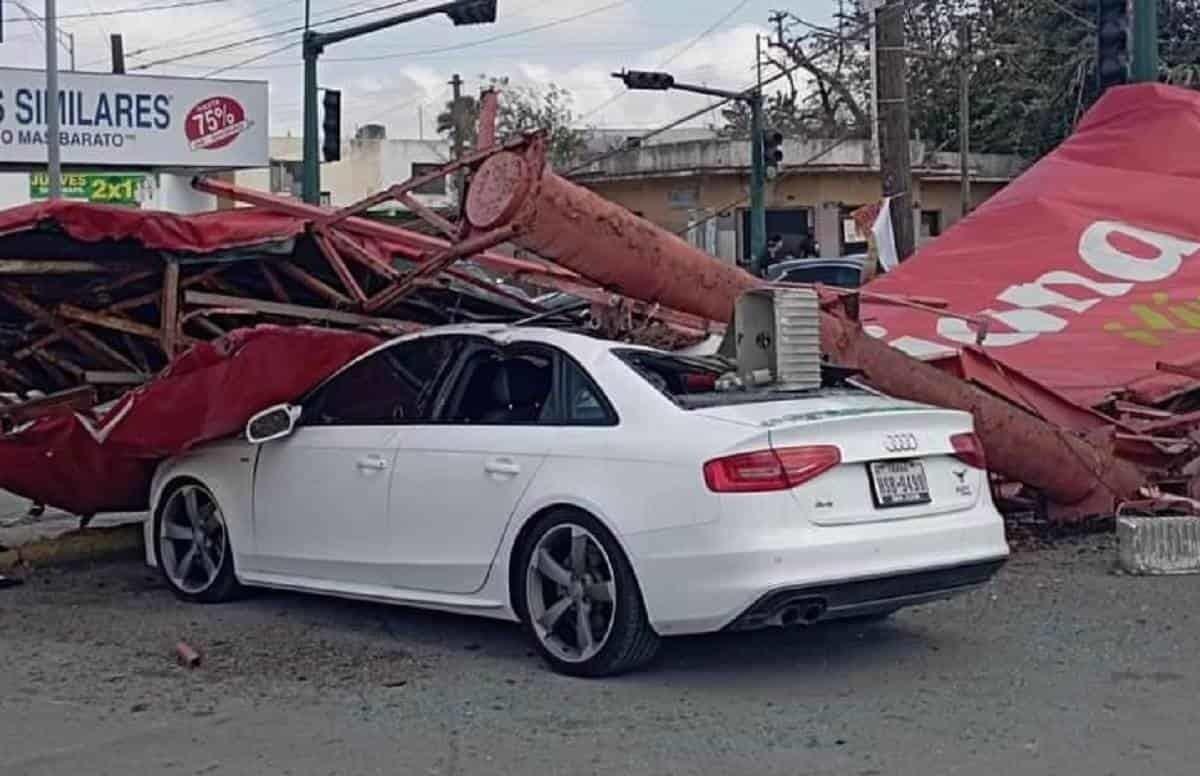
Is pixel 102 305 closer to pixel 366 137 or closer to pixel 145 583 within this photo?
pixel 145 583

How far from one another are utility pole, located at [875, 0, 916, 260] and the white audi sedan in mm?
16132

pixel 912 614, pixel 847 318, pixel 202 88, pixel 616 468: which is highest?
pixel 202 88

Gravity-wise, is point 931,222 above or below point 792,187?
below

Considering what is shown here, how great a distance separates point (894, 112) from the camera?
24.5 meters

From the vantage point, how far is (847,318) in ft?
34.6

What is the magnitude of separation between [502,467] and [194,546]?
8.68 ft

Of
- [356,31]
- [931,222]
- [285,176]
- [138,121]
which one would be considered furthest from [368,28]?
[285,176]

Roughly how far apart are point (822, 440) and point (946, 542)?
76 cm

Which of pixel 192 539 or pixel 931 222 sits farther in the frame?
pixel 931 222

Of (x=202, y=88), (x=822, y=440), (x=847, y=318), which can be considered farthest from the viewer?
(x=202, y=88)

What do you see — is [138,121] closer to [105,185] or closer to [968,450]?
[105,185]

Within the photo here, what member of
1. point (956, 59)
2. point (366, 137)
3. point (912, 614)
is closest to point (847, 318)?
point (912, 614)

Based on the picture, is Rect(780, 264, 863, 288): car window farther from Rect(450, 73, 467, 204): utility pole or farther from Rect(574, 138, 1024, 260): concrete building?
Rect(450, 73, 467, 204): utility pole

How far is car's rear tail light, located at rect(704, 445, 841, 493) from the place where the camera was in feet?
24.2
